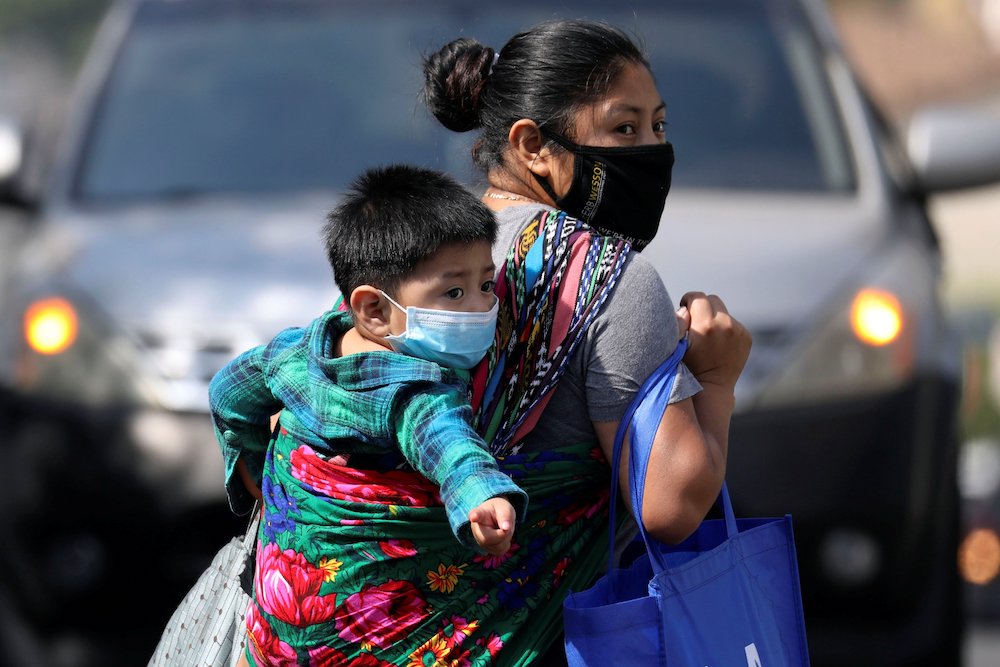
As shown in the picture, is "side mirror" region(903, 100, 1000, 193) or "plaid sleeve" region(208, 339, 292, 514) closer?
"plaid sleeve" region(208, 339, 292, 514)

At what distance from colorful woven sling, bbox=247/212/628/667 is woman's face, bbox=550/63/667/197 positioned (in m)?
0.11

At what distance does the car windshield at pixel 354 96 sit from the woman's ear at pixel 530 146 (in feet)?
7.38

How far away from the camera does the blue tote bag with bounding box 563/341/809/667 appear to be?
2072 millimetres

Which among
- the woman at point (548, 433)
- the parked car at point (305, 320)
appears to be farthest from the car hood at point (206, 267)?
the woman at point (548, 433)

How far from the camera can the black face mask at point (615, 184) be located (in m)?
2.28

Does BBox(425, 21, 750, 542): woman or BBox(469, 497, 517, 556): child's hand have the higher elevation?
BBox(425, 21, 750, 542): woman

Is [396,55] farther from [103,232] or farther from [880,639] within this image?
[880,639]

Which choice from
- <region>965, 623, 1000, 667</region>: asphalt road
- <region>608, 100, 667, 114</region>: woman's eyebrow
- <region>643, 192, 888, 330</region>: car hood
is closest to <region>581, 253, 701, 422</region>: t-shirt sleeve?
<region>608, 100, 667, 114</region>: woman's eyebrow

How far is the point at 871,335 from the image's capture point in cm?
418

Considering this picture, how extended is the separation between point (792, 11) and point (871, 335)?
4.50 ft

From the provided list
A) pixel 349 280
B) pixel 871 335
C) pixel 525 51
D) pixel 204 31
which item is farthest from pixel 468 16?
pixel 349 280

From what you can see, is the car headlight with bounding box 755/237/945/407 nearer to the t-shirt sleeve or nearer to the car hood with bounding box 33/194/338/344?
the car hood with bounding box 33/194/338/344

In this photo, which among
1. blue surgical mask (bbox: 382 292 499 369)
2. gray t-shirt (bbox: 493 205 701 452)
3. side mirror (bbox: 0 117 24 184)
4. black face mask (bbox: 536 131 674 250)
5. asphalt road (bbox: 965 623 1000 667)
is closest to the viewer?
blue surgical mask (bbox: 382 292 499 369)

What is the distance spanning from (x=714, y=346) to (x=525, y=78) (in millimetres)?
473
